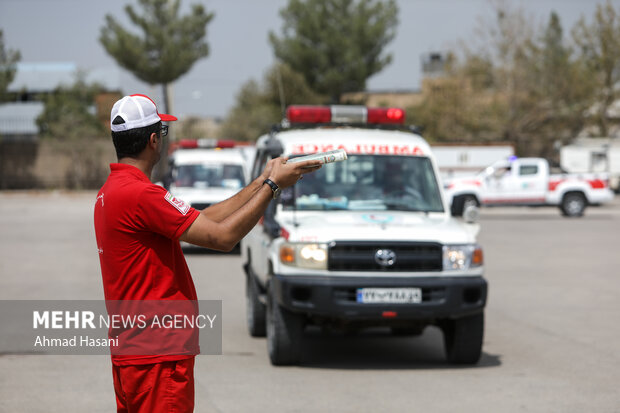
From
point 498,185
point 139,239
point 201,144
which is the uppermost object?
point 139,239

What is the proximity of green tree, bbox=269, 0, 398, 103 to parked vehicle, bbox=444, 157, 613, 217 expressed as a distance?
2294 centimetres

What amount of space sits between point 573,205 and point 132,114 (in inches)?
1116

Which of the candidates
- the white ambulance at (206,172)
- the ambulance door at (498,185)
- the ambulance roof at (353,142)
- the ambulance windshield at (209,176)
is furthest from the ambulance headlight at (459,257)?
the ambulance door at (498,185)

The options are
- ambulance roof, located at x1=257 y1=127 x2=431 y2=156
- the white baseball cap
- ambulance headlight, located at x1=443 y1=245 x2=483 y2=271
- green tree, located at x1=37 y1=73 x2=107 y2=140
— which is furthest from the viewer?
green tree, located at x1=37 y1=73 x2=107 y2=140

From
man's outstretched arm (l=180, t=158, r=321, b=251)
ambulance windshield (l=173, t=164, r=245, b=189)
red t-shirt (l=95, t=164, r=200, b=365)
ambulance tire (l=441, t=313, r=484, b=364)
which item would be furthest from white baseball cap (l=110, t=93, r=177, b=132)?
ambulance windshield (l=173, t=164, r=245, b=189)

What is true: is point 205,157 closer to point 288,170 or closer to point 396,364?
point 396,364

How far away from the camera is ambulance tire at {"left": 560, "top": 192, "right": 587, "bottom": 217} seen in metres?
30.0

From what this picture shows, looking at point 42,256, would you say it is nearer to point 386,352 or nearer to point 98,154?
point 386,352

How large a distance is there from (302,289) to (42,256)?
11.0 meters

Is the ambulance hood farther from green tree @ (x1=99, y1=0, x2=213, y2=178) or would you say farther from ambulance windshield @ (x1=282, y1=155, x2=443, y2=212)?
green tree @ (x1=99, y1=0, x2=213, y2=178)

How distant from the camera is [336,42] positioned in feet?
172

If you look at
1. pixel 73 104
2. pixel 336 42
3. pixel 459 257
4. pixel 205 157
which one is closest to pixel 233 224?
pixel 459 257

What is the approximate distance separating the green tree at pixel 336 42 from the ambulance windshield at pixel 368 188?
144 ft

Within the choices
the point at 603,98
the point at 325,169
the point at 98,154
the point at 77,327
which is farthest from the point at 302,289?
the point at 603,98
